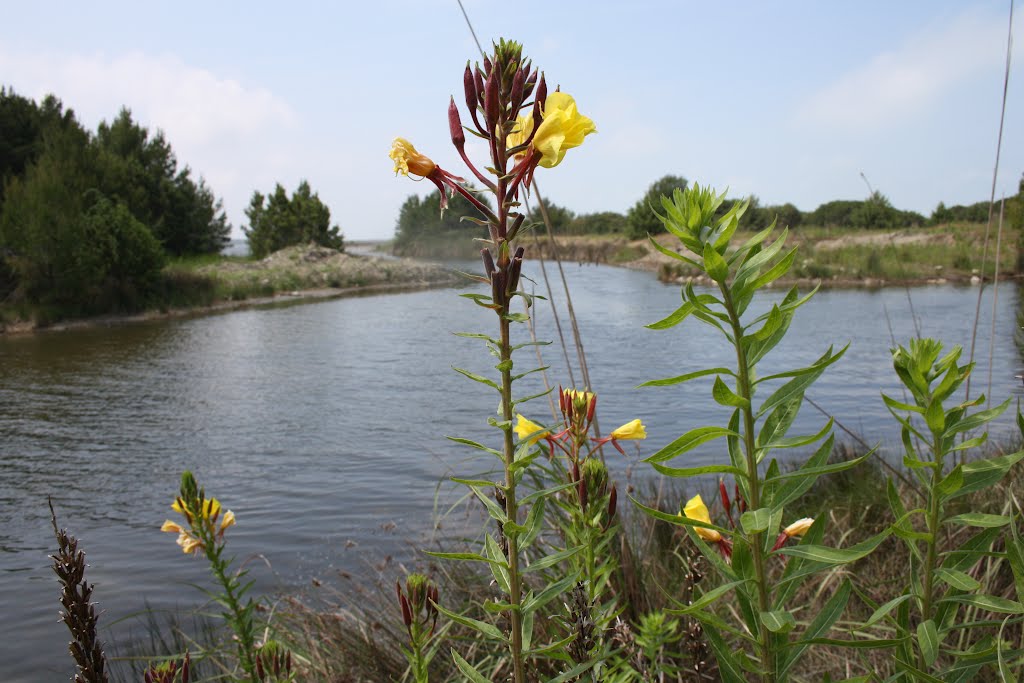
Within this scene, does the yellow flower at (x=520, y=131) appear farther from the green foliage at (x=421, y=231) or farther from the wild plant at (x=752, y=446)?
the green foliage at (x=421, y=231)

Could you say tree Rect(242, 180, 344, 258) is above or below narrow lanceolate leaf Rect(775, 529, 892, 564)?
above

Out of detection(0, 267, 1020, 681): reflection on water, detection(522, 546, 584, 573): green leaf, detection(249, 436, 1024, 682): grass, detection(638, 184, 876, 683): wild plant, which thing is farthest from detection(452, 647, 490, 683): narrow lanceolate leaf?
detection(0, 267, 1020, 681): reflection on water

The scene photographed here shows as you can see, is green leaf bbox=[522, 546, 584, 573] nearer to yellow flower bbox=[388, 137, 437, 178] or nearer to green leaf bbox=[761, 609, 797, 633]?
green leaf bbox=[761, 609, 797, 633]

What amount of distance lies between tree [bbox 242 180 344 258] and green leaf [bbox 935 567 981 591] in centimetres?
3904

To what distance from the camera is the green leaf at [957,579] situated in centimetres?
85

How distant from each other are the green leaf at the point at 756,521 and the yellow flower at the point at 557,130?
54 centimetres

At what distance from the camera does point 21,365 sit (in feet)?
41.5

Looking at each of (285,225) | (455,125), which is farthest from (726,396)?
(285,225)

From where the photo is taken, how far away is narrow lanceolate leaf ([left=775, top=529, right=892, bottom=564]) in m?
0.74

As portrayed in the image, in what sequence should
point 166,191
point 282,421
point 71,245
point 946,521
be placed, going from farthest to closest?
1. point 166,191
2. point 71,245
3. point 282,421
4. point 946,521

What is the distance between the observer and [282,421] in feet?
27.8

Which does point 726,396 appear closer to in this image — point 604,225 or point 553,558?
point 553,558

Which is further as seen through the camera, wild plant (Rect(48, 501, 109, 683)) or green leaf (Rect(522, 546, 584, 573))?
wild plant (Rect(48, 501, 109, 683))

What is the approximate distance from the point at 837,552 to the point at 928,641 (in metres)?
0.24
